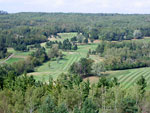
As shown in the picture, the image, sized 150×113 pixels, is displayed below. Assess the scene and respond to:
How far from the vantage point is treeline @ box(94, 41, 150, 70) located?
86.2 meters

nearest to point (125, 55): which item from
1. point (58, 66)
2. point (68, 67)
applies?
point (68, 67)

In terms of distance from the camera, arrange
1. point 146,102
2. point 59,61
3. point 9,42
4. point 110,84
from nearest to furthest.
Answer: point 146,102 → point 110,84 → point 59,61 → point 9,42

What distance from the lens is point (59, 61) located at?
334 feet

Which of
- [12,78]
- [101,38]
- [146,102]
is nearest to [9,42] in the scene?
[101,38]

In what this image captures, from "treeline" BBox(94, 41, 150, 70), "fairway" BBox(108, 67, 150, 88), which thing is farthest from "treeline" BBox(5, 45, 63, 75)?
"fairway" BBox(108, 67, 150, 88)

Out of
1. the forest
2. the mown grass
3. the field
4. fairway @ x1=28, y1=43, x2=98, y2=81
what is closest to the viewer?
the forest

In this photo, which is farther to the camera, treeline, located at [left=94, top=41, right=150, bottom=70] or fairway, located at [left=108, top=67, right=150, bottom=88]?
treeline, located at [left=94, top=41, right=150, bottom=70]

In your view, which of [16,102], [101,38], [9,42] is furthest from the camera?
[101,38]

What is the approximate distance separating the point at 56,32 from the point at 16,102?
474ft

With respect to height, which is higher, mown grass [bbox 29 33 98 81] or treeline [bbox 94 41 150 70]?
treeline [bbox 94 41 150 70]

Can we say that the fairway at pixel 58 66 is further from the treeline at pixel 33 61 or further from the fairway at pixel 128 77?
the fairway at pixel 128 77

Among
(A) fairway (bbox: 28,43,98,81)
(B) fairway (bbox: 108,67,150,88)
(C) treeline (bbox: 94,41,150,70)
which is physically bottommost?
(A) fairway (bbox: 28,43,98,81)

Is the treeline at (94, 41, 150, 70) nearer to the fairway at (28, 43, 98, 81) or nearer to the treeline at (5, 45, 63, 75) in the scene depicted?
the fairway at (28, 43, 98, 81)

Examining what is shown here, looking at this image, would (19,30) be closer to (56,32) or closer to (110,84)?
(56,32)
